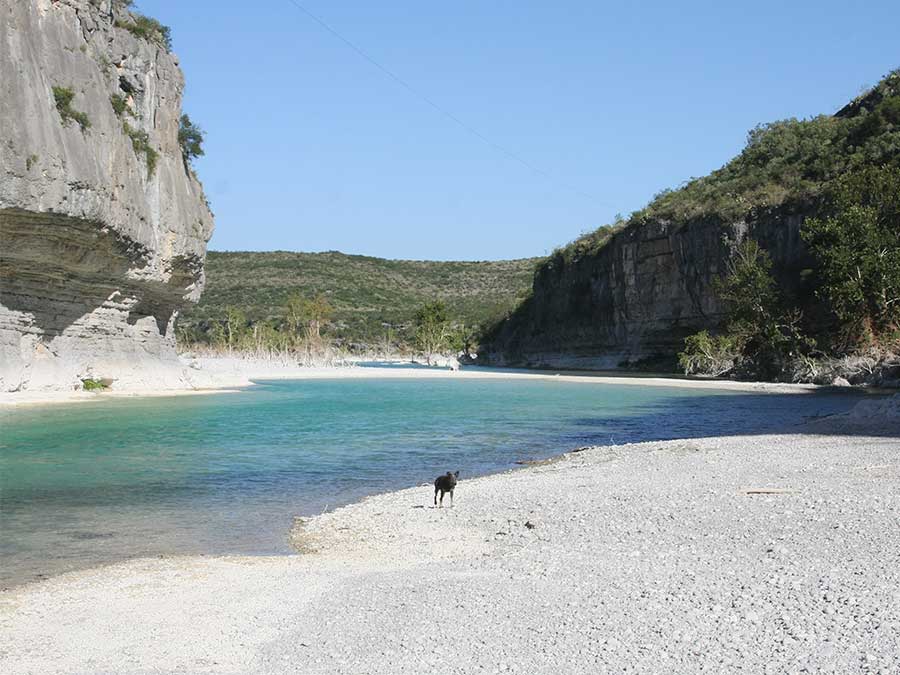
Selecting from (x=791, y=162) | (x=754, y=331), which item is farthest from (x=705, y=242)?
(x=754, y=331)

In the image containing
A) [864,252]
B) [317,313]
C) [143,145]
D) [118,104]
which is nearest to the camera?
[118,104]

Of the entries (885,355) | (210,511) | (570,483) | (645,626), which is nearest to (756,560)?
(645,626)

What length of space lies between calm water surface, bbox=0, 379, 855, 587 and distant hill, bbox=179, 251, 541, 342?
215 feet

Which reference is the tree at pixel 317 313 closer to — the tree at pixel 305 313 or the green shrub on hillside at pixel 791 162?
the tree at pixel 305 313

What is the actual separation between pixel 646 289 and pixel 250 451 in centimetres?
4824

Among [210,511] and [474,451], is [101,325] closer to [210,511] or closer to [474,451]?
[474,451]

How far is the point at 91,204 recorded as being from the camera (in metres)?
27.2

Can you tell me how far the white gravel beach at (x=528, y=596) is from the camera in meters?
5.38

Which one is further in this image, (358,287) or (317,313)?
→ (358,287)

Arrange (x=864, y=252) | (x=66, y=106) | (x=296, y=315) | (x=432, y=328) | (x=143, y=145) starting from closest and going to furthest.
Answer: (x=66, y=106) < (x=143, y=145) < (x=864, y=252) < (x=296, y=315) < (x=432, y=328)

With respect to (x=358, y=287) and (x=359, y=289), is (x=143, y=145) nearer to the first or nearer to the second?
(x=359, y=289)

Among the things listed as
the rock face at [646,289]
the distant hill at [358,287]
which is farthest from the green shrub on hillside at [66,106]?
the distant hill at [358,287]

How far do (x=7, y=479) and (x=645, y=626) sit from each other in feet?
39.6

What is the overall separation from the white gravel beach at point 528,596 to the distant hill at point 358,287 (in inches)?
3462
